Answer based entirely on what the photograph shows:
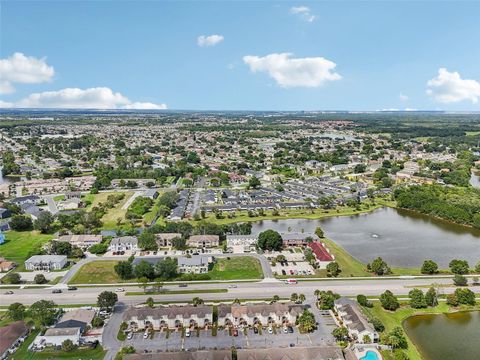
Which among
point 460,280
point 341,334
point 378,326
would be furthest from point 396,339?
point 460,280

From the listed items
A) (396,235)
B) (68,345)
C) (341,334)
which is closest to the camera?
(68,345)

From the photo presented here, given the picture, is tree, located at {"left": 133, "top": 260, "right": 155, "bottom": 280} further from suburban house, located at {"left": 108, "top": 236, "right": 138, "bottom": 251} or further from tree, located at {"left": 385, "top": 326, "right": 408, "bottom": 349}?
tree, located at {"left": 385, "top": 326, "right": 408, "bottom": 349}

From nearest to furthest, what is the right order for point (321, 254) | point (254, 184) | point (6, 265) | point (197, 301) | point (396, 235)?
1. point (197, 301)
2. point (6, 265)
3. point (321, 254)
4. point (396, 235)
5. point (254, 184)

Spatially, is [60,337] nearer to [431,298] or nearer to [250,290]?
[250,290]

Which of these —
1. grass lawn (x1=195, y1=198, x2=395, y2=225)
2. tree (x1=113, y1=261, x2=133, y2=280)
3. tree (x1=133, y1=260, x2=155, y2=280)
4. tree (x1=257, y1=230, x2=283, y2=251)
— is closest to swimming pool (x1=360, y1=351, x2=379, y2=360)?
tree (x1=257, y1=230, x2=283, y2=251)

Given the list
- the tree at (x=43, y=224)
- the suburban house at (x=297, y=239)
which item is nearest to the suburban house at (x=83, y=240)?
the tree at (x=43, y=224)

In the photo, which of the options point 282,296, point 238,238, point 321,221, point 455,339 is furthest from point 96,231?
point 455,339

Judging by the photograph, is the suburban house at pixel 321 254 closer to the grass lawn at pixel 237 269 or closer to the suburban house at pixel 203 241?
the grass lawn at pixel 237 269
